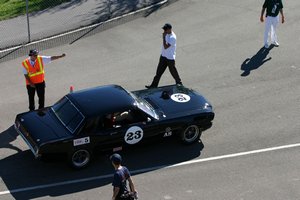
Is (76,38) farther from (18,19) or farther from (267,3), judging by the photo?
(267,3)

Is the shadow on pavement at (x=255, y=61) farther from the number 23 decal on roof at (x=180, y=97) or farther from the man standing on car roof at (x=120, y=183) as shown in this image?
the man standing on car roof at (x=120, y=183)

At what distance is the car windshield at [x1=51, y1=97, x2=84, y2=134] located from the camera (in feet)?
37.6

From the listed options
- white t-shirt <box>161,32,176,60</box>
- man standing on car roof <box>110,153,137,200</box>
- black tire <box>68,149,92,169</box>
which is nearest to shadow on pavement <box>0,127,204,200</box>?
black tire <box>68,149,92,169</box>

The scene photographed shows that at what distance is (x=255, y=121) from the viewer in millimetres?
13562

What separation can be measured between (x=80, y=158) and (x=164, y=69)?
4389 mm

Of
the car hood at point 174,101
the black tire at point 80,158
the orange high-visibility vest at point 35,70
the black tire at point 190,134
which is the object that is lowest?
the black tire at point 190,134

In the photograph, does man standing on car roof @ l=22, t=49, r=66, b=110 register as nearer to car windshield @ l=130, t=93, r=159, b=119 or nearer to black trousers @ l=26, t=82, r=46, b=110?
black trousers @ l=26, t=82, r=46, b=110

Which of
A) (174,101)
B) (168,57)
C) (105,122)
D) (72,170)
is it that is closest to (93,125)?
(105,122)

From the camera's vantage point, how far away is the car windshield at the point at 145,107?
12.0 meters

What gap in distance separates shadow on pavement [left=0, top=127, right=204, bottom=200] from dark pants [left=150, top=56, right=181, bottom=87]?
→ 107 inches

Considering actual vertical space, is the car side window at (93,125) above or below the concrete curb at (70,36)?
above

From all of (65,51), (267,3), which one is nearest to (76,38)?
(65,51)

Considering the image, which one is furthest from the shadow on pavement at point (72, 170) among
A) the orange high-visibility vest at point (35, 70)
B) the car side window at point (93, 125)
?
the orange high-visibility vest at point (35, 70)

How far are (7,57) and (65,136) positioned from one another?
21.6 ft
